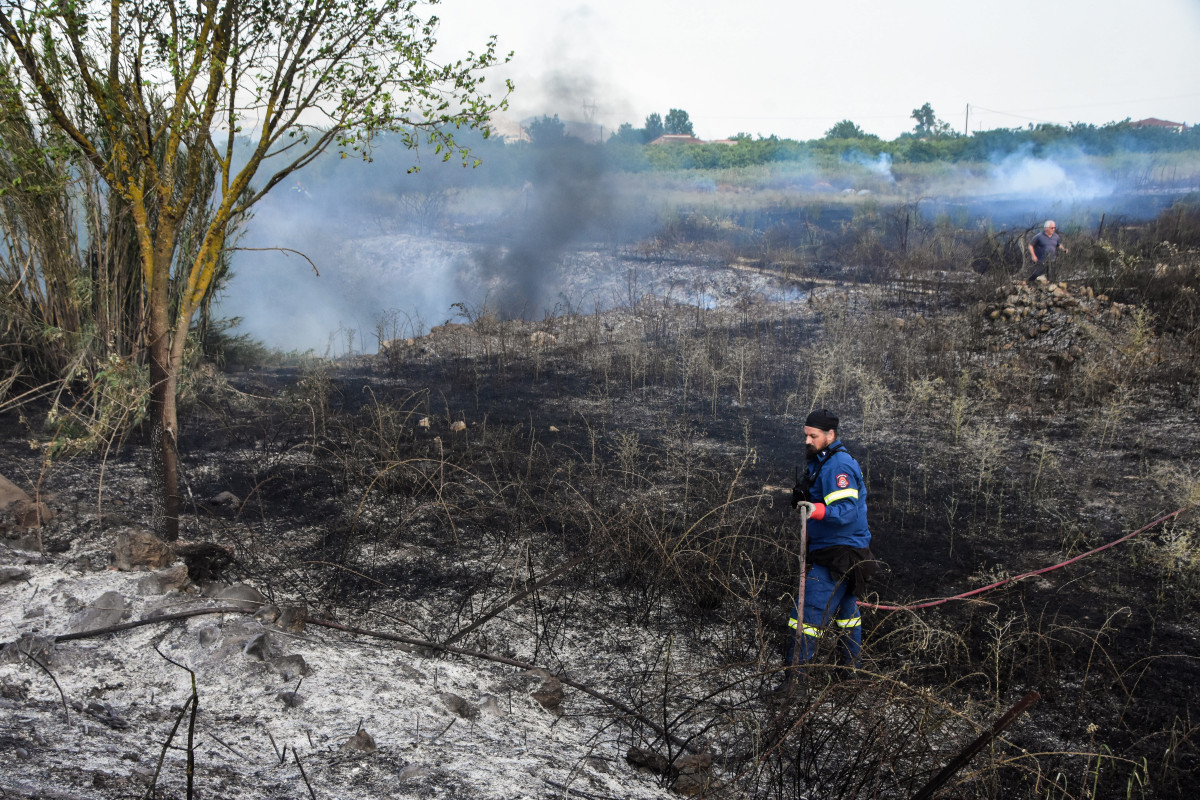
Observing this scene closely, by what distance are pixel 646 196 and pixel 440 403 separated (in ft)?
69.8

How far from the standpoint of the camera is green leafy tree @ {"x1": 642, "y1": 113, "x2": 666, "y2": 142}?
5769 centimetres

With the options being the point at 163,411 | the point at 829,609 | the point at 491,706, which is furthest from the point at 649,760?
the point at 163,411

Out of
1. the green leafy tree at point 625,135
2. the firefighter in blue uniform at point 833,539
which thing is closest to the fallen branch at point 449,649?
the firefighter in blue uniform at point 833,539

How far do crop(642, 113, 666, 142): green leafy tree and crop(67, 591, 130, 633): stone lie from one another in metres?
57.5

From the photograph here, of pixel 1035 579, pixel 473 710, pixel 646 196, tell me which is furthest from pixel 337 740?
pixel 646 196

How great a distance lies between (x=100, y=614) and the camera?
3.46 metres

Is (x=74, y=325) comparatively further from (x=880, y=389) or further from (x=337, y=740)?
(x=880, y=389)

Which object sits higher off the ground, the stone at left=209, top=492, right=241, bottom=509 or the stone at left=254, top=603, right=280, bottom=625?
the stone at left=254, top=603, right=280, bottom=625

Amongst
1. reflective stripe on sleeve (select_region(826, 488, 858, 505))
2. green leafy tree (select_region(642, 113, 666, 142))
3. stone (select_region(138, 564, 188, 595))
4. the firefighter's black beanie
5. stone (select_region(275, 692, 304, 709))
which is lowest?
stone (select_region(275, 692, 304, 709))

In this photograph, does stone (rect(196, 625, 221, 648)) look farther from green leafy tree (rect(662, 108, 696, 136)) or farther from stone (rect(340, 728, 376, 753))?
green leafy tree (rect(662, 108, 696, 136))

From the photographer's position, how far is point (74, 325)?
806 cm

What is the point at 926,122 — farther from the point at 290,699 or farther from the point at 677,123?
the point at 290,699

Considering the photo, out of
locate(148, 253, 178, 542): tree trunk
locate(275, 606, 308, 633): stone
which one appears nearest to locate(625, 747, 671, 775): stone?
locate(275, 606, 308, 633): stone

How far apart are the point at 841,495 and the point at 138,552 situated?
150 inches
